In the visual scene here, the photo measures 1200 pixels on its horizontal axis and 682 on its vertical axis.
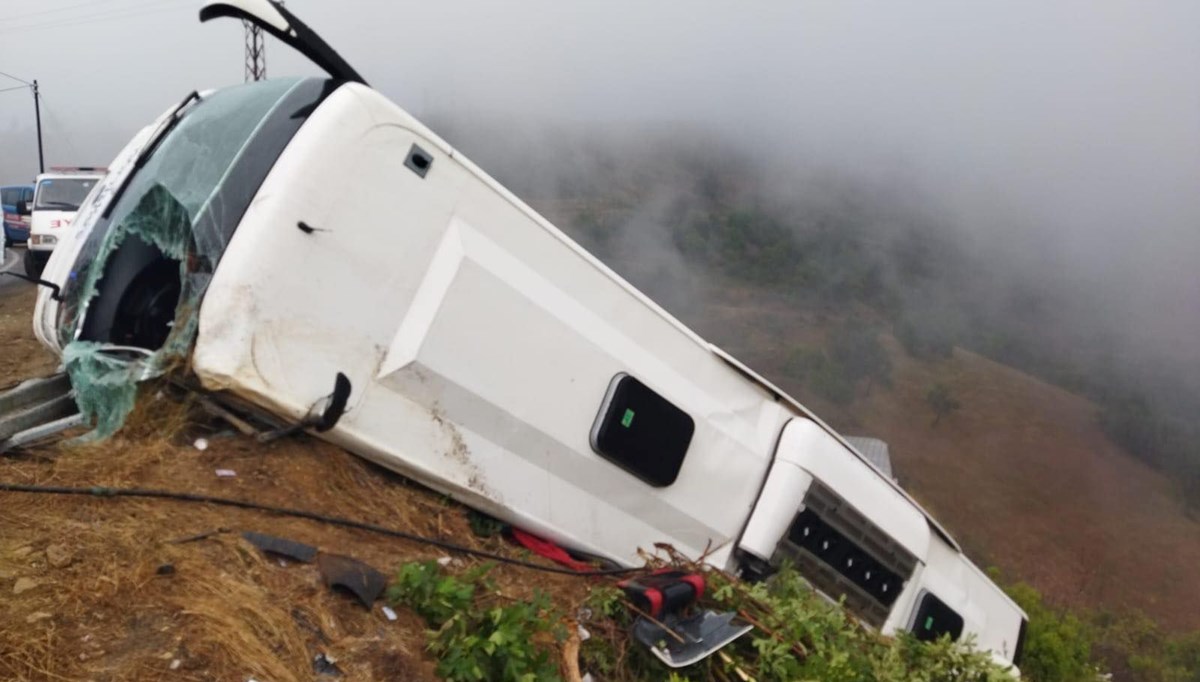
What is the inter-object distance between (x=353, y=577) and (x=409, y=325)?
1021mm

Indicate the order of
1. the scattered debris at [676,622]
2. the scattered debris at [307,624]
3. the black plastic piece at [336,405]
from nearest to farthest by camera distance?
the scattered debris at [307,624] < the scattered debris at [676,622] < the black plastic piece at [336,405]

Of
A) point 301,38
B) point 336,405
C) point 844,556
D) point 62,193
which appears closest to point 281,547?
point 336,405

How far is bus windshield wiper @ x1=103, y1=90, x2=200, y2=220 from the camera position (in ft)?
13.2

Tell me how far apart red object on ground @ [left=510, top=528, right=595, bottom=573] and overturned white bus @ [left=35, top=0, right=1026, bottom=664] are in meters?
0.08

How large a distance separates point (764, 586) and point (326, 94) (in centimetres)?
291

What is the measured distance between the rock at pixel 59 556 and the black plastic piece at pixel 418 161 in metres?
1.82

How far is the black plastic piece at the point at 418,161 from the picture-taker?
3660 mm

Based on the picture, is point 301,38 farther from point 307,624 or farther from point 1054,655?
point 1054,655

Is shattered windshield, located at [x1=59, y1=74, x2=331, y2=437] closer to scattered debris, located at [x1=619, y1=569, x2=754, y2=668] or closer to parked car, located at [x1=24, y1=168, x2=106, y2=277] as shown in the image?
scattered debris, located at [x1=619, y1=569, x2=754, y2=668]

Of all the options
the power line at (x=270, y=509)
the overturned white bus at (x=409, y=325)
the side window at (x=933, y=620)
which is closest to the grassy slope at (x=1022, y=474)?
the side window at (x=933, y=620)

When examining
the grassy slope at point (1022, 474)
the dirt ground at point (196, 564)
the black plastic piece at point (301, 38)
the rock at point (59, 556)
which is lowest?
the rock at point (59, 556)

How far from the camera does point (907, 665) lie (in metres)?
3.90

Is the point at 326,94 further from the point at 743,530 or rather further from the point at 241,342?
the point at 743,530

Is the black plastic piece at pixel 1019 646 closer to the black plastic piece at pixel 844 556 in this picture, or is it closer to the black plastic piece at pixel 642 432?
the black plastic piece at pixel 844 556
